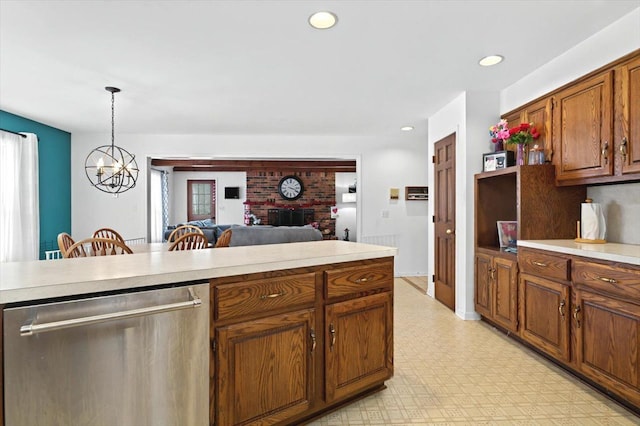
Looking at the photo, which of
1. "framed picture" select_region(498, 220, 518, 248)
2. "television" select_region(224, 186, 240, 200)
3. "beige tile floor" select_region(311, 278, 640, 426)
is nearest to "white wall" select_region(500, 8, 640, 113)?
"framed picture" select_region(498, 220, 518, 248)

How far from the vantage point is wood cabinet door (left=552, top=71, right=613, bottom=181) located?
2342mm

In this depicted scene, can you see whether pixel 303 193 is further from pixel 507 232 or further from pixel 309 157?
pixel 507 232

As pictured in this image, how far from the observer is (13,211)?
4262 mm

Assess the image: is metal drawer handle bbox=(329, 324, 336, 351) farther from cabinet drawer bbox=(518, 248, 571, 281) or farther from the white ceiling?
the white ceiling

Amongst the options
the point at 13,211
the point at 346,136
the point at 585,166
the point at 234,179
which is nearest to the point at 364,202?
the point at 346,136

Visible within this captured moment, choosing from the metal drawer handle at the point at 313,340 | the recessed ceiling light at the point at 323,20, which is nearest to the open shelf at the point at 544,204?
the recessed ceiling light at the point at 323,20

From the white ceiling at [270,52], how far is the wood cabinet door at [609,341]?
5.87 ft

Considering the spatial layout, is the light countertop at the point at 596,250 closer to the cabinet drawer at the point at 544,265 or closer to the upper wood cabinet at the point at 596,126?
the cabinet drawer at the point at 544,265

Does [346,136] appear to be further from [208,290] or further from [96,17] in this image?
[208,290]

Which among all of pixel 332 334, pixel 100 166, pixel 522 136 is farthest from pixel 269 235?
pixel 332 334

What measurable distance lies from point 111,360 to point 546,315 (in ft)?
8.62

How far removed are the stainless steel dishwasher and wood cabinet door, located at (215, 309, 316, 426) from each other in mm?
86

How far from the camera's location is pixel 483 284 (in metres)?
3.28

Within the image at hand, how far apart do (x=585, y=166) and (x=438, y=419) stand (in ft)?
6.75
